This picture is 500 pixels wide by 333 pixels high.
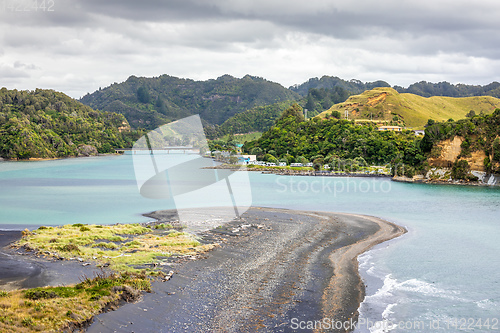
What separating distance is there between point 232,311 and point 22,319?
5.16m

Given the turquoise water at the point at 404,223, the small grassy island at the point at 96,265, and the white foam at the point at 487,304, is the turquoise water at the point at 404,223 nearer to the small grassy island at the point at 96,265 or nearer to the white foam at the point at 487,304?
the white foam at the point at 487,304

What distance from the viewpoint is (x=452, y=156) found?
57.4 metres

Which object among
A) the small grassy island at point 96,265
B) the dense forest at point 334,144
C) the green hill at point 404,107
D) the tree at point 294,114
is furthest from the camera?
the green hill at point 404,107

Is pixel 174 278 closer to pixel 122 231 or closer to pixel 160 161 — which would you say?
pixel 160 161

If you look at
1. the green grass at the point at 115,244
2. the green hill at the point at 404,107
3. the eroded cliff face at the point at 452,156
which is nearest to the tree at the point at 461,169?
the eroded cliff face at the point at 452,156

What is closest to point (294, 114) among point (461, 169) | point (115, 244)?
point (461, 169)

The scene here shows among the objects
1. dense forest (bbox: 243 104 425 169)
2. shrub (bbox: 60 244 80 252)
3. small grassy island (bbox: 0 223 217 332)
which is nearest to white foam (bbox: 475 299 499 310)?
small grassy island (bbox: 0 223 217 332)

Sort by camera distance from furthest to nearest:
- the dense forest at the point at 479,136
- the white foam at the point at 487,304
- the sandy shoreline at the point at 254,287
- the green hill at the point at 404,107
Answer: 1. the green hill at the point at 404,107
2. the dense forest at the point at 479,136
3. the white foam at the point at 487,304
4. the sandy shoreline at the point at 254,287

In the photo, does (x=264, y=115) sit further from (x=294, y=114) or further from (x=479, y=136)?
(x=479, y=136)

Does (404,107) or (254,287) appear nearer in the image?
(254,287)

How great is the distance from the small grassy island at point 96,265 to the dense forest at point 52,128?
354 feet

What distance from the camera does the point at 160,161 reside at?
18.8 m

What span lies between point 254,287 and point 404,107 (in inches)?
4766

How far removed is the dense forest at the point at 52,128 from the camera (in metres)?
114
